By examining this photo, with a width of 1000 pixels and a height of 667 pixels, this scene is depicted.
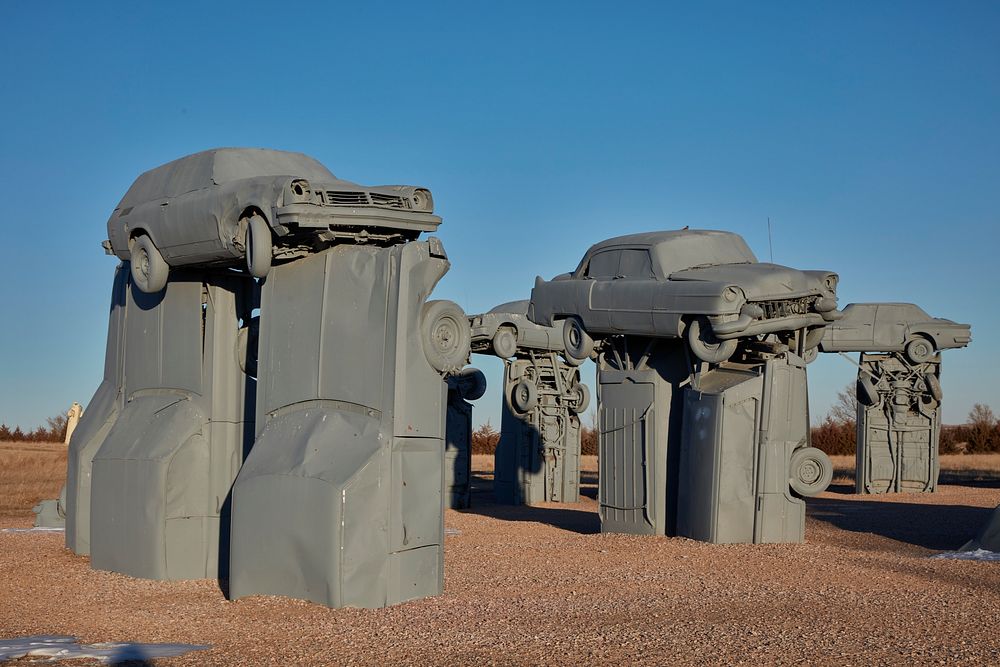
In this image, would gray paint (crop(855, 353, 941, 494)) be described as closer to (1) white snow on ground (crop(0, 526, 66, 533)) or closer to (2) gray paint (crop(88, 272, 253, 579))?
(2) gray paint (crop(88, 272, 253, 579))

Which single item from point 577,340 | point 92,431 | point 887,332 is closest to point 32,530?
point 92,431

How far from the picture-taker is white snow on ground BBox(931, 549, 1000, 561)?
1244cm

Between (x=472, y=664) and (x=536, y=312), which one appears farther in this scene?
(x=536, y=312)

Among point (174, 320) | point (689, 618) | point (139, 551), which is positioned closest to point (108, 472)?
point (139, 551)

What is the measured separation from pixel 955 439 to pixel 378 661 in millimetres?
40976

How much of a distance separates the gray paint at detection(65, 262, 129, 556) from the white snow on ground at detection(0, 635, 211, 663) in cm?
527

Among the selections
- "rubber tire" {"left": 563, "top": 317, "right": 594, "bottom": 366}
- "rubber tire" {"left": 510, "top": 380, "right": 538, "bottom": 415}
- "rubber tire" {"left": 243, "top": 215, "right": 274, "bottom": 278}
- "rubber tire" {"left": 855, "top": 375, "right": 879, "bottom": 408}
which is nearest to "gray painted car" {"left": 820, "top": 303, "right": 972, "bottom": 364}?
"rubber tire" {"left": 855, "top": 375, "right": 879, "bottom": 408}

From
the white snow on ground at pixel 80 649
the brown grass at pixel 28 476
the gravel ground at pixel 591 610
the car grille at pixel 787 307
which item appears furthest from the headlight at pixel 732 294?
the brown grass at pixel 28 476

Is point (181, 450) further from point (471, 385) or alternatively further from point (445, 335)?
point (471, 385)

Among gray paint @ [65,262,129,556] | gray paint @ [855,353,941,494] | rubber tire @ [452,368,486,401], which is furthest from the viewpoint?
gray paint @ [855,353,941,494]

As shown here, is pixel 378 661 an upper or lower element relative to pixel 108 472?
lower

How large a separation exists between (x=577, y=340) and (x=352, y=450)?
6929 millimetres

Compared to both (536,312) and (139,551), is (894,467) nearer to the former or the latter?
(536,312)

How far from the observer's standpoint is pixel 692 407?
14578 millimetres
